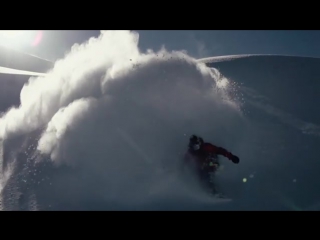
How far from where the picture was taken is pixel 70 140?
1086 cm

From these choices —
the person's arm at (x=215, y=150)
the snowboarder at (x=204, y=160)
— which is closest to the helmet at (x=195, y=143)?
the snowboarder at (x=204, y=160)

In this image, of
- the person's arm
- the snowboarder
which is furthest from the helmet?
the person's arm

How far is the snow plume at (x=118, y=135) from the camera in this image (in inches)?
343

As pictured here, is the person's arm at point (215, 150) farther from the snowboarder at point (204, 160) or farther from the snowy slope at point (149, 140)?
the snowy slope at point (149, 140)

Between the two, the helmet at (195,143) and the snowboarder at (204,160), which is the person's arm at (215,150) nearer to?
the snowboarder at (204,160)

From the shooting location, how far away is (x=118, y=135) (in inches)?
436

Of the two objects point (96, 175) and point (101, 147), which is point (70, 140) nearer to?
point (101, 147)

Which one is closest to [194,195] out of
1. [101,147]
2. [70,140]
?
[101,147]

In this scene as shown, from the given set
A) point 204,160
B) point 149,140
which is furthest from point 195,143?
point 149,140

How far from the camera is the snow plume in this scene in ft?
28.6

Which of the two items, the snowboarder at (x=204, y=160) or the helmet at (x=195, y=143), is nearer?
the snowboarder at (x=204, y=160)

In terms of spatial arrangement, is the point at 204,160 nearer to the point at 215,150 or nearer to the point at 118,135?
the point at 215,150

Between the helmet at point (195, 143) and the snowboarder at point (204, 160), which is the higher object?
the helmet at point (195, 143)

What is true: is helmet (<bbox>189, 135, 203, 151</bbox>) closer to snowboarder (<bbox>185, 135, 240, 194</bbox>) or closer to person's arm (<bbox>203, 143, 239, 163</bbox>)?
snowboarder (<bbox>185, 135, 240, 194</bbox>)
